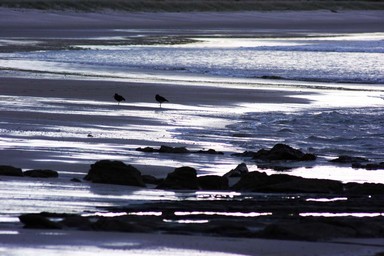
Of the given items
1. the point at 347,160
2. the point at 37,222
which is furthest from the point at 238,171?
the point at 37,222

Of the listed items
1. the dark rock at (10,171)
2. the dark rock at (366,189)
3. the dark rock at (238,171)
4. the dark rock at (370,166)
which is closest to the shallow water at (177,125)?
the dark rock at (370,166)

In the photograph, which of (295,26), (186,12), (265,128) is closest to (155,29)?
(295,26)

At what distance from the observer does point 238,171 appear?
32.3ft

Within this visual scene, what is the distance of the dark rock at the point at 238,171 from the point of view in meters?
9.77

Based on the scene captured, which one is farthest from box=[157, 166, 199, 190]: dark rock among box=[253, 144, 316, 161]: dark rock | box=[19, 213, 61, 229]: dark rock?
box=[253, 144, 316, 161]: dark rock

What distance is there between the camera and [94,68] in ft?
83.0

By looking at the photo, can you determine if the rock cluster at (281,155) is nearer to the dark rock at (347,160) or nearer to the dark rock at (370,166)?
the dark rock at (347,160)

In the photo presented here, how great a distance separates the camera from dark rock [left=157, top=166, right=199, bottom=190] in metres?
8.94

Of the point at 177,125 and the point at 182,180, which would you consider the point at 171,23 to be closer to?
the point at 177,125

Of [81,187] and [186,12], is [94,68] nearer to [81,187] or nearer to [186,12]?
[81,187]

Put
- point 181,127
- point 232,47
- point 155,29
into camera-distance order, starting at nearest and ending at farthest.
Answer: point 181,127 → point 232,47 → point 155,29

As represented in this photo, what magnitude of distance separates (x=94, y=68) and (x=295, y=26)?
34.5 meters

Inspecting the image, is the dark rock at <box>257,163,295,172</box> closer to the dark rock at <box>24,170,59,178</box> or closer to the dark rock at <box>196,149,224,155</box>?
the dark rock at <box>196,149,224,155</box>

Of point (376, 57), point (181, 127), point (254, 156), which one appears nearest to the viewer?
point (254, 156)
